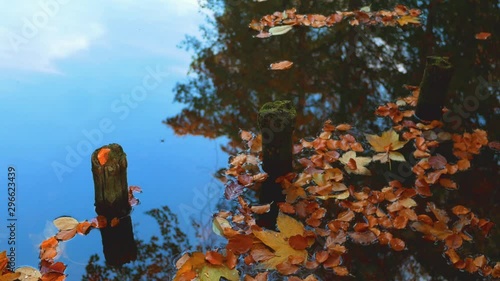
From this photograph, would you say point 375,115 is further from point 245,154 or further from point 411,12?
point 411,12

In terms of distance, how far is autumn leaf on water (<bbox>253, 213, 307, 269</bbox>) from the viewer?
2621mm

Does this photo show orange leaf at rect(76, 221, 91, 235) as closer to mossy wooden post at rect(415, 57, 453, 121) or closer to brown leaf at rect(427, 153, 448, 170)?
brown leaf at rect(427, 153, 448, 170)

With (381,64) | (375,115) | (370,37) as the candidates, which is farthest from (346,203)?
(370,37)

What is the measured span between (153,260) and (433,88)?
2907mm

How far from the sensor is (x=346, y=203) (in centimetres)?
311

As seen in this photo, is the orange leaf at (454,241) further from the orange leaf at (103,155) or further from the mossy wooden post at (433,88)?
the orange leaf at (103,155)

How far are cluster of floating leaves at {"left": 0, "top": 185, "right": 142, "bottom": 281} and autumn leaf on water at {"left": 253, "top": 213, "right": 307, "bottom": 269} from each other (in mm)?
1102

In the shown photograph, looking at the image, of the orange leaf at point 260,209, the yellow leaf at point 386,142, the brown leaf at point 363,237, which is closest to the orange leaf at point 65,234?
the orange leaf at point 260,209

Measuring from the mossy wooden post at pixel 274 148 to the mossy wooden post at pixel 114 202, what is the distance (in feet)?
3.16

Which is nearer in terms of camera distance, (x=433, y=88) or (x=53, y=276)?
(x=53, y=276)

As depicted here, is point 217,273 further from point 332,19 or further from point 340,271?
point 332,19

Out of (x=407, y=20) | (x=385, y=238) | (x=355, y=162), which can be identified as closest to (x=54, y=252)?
(x=385, y=238)

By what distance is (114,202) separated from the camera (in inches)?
114

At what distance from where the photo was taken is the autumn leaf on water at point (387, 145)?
3684 mm
